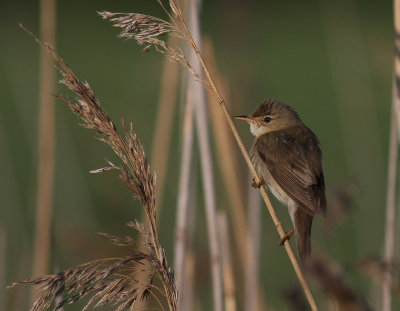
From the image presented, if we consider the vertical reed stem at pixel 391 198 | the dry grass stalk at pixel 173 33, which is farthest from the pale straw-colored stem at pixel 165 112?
the dry grass stalk at pixel 173 33

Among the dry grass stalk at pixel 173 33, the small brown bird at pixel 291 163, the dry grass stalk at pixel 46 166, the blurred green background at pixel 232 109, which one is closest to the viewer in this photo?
the dry grass stalk at pixel 173 33

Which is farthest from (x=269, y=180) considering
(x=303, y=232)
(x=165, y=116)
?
(x=165, y=116)

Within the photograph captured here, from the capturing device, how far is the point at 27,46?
69.5 feet

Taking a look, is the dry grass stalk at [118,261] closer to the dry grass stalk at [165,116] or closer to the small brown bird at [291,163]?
the small brown bird at [291,163]

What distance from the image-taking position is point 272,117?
3.49m

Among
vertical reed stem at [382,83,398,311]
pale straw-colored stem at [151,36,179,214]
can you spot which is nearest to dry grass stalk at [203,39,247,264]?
pale straw-colored stem at [151,36,179,214]

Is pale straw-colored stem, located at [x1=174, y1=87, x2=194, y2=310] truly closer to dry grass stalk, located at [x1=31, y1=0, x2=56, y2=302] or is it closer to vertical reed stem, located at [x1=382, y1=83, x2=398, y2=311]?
dry grass stalk, located at [x1=31, y1=0, x2=56, y2=302]

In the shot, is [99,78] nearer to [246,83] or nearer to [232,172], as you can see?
[246,83]

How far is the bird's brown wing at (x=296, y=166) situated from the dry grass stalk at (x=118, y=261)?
1.03m

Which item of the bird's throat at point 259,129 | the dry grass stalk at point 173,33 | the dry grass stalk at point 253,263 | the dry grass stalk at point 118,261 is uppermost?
the dry grass stalk at point 173,33

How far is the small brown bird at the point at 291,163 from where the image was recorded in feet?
9.62

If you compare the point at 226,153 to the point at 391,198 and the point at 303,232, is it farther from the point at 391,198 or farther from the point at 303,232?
the point at 391,198

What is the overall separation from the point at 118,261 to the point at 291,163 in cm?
139

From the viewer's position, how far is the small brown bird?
2932 millimetres
